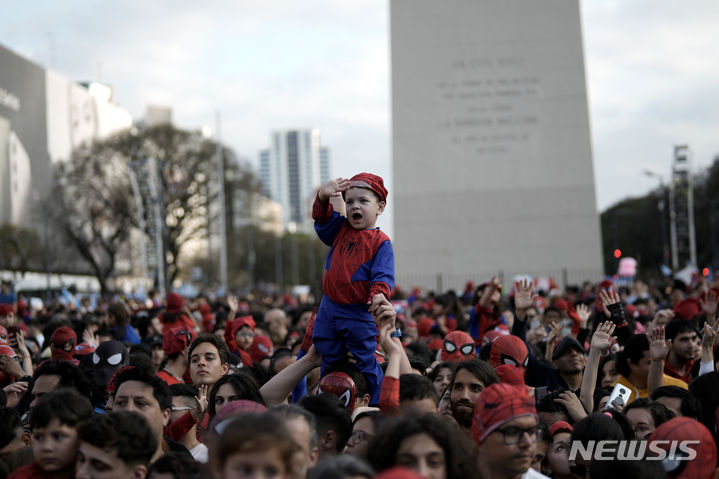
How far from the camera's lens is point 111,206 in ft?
157

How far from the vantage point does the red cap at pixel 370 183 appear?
223 inches

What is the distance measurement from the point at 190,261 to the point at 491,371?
178 ft

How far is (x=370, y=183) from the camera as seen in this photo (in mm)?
5691

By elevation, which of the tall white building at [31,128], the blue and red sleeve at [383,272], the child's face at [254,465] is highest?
the tall white building at [31,128]

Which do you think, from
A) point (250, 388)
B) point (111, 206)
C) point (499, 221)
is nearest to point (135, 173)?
point (111, 206)

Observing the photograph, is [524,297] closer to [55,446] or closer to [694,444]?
[694,444]

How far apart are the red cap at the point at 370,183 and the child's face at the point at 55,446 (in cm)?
247

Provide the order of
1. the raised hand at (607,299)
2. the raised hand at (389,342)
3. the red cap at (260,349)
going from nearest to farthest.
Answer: the raised hand at (389,342), the raised hand at (607,299), the red cap at (260,349)

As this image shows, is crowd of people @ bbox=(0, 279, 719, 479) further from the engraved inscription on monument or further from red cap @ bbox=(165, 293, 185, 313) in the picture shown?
the engraved inscription on monument

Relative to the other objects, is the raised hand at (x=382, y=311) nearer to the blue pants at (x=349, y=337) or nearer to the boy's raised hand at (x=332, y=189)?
the blue pants at (x=349, y=337)

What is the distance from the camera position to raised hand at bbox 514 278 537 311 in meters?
7.58

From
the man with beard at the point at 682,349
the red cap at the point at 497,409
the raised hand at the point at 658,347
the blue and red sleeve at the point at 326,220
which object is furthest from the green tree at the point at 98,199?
the red cap at the point at 497,409

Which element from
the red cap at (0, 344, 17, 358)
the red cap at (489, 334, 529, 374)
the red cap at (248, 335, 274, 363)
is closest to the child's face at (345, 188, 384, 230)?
the red cap at (489, 334, 529, 374)

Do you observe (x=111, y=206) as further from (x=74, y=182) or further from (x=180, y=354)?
(x=180, y=354)
